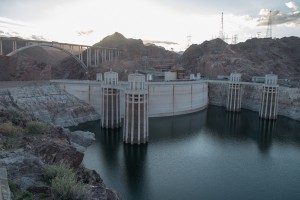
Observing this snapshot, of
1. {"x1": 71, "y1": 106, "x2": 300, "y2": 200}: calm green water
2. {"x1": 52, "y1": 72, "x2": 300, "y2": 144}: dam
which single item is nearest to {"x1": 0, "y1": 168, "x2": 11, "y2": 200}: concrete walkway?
{"x1": 71, "y1": 106, "x2": 300, "y2": 200}: calm green water

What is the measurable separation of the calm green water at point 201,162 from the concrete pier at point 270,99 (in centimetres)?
600

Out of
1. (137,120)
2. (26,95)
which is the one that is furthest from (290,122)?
(26,95)

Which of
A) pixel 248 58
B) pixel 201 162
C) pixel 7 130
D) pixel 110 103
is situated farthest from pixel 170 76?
pixel 7 130

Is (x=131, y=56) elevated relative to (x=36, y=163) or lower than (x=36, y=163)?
elevated

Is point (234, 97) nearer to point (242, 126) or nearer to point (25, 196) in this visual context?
point (242, 126)

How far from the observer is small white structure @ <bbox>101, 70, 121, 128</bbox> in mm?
48031

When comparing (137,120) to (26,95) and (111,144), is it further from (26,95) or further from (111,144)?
(26,95)

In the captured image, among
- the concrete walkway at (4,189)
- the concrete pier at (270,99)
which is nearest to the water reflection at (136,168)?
the concrete walkway at (4,189)

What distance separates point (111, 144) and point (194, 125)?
756 inches

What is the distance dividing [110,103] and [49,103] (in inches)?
429

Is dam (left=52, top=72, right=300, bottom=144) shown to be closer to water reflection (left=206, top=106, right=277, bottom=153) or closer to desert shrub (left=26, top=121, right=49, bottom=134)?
water reflection (left=206, top=106, right=277, bottom=153)

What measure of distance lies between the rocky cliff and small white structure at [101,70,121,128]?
5692 millimetres

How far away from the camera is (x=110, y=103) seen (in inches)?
1902

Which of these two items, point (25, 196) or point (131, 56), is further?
point (131, 56)
